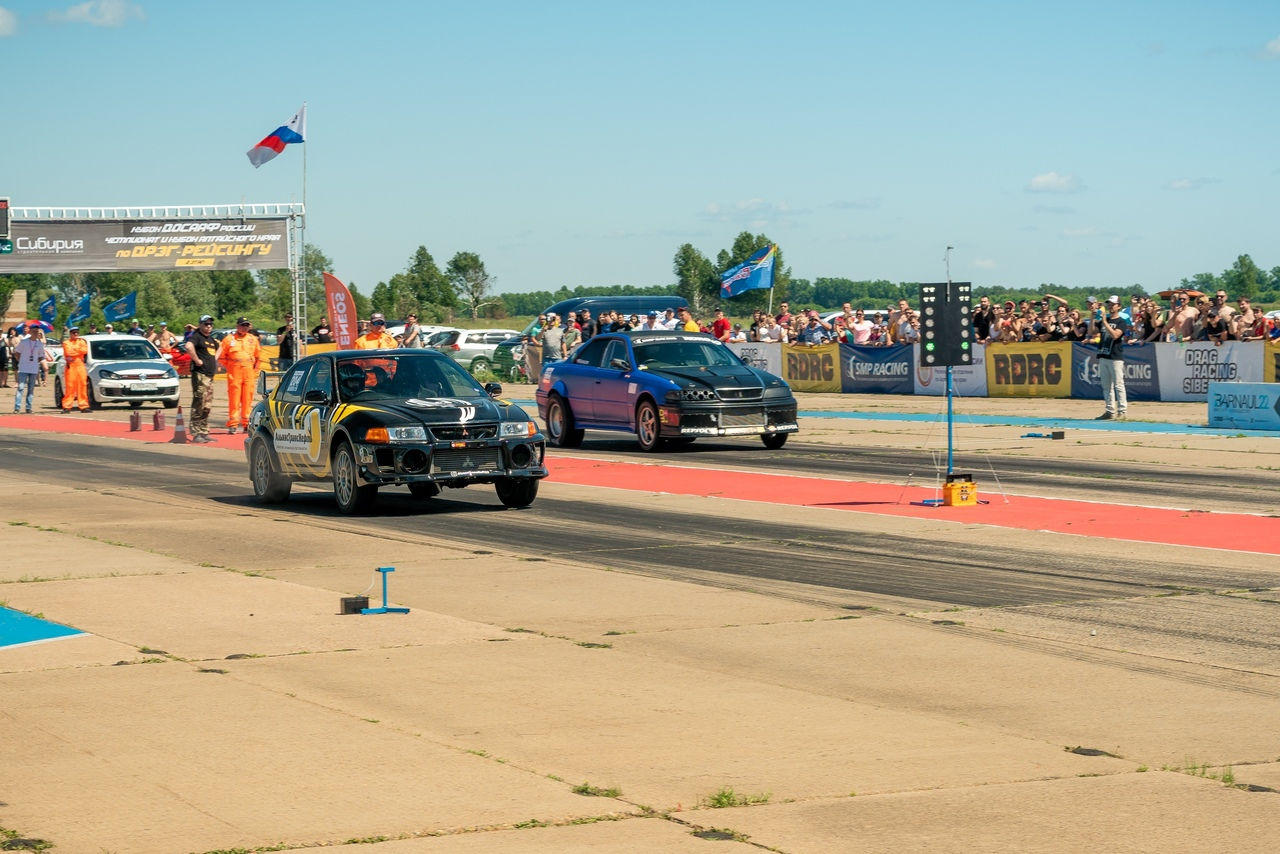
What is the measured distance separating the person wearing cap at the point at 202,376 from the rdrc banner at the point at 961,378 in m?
14.2

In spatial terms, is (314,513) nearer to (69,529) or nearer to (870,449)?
(69,529)

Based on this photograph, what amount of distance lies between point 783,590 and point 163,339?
4388 cm

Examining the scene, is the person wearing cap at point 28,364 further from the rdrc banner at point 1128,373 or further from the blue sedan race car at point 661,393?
the rdrc banner at point 1128,373

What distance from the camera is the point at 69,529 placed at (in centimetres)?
1455

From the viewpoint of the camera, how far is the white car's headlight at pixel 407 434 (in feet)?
49.4

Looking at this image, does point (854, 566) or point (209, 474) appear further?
point (209, 474)

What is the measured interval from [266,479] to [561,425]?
8377 mm

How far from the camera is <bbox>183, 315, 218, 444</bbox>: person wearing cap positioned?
25969 millimetres

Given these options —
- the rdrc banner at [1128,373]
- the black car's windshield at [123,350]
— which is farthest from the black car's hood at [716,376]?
the black car's windshield at [123,350]

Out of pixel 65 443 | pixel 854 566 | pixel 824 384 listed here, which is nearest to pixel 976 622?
pixel 854 566

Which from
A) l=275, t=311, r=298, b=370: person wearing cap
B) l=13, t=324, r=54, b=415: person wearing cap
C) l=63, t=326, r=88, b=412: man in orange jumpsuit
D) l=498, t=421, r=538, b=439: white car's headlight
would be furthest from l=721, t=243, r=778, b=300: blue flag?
l=498, t=421, r=538, b=439: white car's headlight

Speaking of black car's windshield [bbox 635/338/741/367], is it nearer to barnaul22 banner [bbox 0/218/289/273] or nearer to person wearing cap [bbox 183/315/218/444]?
person wearing cap [bbox 183/315/218/444]

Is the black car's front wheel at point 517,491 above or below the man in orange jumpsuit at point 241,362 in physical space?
below

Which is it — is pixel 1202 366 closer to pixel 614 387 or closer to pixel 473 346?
pixel 614 387
